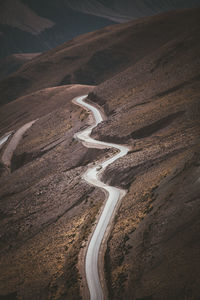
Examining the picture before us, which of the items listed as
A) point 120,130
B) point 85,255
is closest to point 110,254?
point 85,255

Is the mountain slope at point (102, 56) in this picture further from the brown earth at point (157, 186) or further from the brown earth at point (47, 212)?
the brown earth at point (47, 212)

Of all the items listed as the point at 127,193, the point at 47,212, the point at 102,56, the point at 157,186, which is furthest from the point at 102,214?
the point at 102,56

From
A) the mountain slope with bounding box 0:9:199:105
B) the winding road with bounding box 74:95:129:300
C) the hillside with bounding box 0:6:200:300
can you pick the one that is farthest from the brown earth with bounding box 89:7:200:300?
the mountain slope with bounding box 0:9:199:105

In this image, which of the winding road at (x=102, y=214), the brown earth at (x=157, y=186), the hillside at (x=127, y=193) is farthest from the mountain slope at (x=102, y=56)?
the winding road at (x=102, y=214)

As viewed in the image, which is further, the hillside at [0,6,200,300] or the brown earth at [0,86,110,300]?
the brown earth at [0,86,110,300]

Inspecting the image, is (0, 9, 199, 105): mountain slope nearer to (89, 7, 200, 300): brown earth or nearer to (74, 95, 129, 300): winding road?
(89, 7, 200, 300): brown earth

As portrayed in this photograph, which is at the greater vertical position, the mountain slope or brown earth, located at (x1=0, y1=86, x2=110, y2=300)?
the mountain slope

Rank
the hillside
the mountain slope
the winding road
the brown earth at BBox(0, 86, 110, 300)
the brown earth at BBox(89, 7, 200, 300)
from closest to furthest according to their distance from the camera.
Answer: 1. the brown earth at BBox(89, 7, 200, 300)
2. the hillside
3. the winding road
4. the brown earth at BBox(0, 86, 110, 300)
5. the mountain slope
